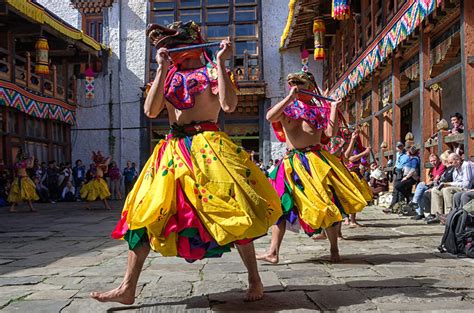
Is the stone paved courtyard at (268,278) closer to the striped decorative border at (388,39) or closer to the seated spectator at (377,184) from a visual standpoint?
the striped decorative border at (388,39)

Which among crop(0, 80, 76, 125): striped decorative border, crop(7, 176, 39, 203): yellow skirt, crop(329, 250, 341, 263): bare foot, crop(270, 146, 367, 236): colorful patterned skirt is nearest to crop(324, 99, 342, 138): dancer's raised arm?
crop(270, 146, 367, 236): colorful patterned skirt

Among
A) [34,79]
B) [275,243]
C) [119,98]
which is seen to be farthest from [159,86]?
[119,98]

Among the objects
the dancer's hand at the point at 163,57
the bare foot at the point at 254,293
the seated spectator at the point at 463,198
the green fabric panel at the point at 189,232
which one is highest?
the dancer's hand at the point at 163,57

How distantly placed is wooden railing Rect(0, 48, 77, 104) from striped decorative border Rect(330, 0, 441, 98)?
9.58 metres

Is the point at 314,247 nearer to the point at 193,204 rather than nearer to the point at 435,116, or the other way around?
the point at 193,204

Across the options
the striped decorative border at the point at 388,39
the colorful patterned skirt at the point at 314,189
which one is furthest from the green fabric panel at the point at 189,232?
the striped decorative border at the point at 388,39

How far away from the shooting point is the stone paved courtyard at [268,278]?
2918 mm

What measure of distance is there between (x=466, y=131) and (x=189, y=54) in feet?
16.5

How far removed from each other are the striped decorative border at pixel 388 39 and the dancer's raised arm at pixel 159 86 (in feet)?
18.3

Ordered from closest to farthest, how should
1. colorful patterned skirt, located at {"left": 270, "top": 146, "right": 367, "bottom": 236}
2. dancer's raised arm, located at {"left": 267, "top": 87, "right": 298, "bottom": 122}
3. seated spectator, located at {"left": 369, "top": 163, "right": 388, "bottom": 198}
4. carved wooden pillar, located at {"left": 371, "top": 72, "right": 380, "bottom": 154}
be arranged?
dancer's raised arm, located at {"left": 267, "top": 87, "right": 298, "bottom": 122} → colorful patterned skirt, located at {"left": 270, "top": 146, "right": 367, "bottom": 236} → seated spectator, located at {"left": 369, "top": 163, "right": 388, "bottom": 198} → carved wooden pillar, located at {"left": 371, "top": 72, "right": 380, "bottom": 154}

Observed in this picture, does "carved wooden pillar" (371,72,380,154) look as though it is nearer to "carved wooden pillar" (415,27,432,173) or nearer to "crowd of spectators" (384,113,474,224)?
"crowd of spectators" (384,113,474,224)

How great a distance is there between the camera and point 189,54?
10.2 ft

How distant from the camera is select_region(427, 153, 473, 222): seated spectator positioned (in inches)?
257

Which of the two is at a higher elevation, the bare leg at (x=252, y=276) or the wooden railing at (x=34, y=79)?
the wooden railing at (x=34, y=79)
